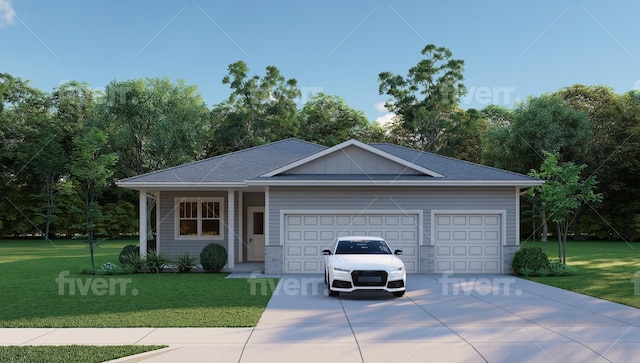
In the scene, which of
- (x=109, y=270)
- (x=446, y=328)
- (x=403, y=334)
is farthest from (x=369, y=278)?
(x=109, y=270)

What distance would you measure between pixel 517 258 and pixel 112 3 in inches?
907

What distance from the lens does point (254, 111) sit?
50.4 metres

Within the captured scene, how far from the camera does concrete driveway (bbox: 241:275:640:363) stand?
25.1ft

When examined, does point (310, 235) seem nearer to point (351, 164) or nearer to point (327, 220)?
point (327, 220)

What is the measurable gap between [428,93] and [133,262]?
38.0 m

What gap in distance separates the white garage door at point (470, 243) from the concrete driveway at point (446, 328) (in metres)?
4.97

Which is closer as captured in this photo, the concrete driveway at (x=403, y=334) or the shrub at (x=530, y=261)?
the concrete driveway at (x=403, y=334)

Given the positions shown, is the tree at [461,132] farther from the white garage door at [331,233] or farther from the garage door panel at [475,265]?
the white garage door at [331,233]

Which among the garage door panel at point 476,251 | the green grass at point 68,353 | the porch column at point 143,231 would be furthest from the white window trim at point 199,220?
the green grass at point 68,353

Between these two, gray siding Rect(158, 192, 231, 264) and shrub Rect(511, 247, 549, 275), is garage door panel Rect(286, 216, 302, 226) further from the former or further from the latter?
shrub Rect(511, 247, 549, 275)

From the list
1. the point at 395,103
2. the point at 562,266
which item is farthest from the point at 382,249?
the point at 395,103

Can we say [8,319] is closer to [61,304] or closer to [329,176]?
[61,304]

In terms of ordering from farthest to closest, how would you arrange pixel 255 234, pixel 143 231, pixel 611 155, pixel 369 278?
1. pixel 611 155
2. pixel 255 234
3. pixel 143 231
4. pixel 369 278

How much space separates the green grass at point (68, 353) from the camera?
23.8 ft
